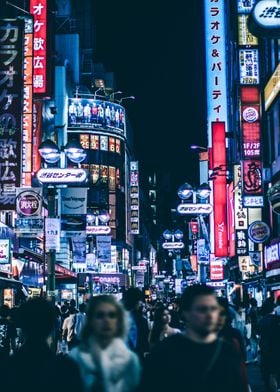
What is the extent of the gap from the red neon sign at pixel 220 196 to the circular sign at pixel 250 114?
15.3 meters

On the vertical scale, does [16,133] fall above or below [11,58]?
below

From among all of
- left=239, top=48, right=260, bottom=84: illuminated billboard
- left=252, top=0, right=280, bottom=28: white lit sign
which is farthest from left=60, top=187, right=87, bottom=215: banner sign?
left=252, top=0, right=280, bottom=28: white lit sign

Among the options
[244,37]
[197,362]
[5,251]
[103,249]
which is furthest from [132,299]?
[103,249]

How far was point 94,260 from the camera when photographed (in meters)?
60.8

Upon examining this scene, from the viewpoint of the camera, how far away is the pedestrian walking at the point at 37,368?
4.48 meters

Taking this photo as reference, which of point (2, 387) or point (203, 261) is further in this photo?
point (203, 261)

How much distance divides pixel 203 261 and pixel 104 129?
3742 centimetres

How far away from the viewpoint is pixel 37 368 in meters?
4.53

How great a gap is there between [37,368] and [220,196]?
47.0m

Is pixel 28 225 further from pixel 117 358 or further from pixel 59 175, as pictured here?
pixel 117 358

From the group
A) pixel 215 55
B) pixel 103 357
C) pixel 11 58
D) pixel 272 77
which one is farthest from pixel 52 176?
pixel 215 55

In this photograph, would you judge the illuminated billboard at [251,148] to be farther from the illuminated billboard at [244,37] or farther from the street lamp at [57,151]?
the street lamp at [57,151]

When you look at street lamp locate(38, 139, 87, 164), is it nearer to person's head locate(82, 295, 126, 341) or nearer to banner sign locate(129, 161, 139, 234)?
person's head locate(82, 295, 126, 341)

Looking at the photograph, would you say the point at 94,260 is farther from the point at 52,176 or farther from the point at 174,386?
the point at 174,386
